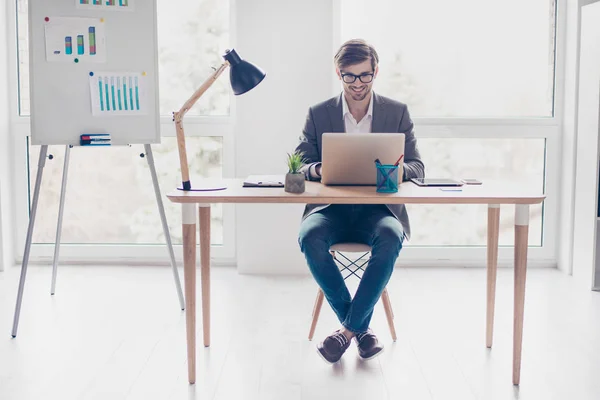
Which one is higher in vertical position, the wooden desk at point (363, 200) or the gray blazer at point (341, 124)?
the gray blazer at point (341, 124)

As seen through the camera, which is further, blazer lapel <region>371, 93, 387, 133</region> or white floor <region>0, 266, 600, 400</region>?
blazer lapel <region>371, 93, 387, 133</region>

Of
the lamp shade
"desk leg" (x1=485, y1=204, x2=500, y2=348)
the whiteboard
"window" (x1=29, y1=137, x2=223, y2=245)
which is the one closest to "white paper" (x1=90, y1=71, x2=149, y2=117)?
the whiteboard

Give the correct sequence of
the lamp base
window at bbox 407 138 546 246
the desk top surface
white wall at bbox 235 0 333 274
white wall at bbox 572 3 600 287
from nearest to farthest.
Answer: the desk top surface, the lamp base, white wall at bbox 572 3 600 287, white wall at bbox 235 0 333 274, window at bbox 407 138 546 246

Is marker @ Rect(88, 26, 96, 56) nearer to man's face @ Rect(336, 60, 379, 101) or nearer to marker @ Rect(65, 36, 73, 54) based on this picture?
marker @ Rect(65, 36, 73, 54)

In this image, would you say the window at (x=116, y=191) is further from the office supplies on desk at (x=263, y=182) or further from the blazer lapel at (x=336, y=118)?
the office supplies on desk at (x=263, y=182)

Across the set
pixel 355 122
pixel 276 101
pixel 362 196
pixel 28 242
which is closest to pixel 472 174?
pixel 276 101

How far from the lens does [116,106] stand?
11.1 feet

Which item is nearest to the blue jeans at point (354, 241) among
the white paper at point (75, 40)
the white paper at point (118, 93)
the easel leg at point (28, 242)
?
the white paper at point (118, 93)

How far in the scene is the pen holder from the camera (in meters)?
2.53

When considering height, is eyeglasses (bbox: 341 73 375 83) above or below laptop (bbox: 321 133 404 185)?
above

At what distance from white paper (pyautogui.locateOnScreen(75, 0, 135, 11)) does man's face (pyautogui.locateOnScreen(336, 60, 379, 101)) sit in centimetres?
108

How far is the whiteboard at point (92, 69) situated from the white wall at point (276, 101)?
32.7 inches

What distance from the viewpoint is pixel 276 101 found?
4160mm

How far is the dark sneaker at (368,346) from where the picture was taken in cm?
276
